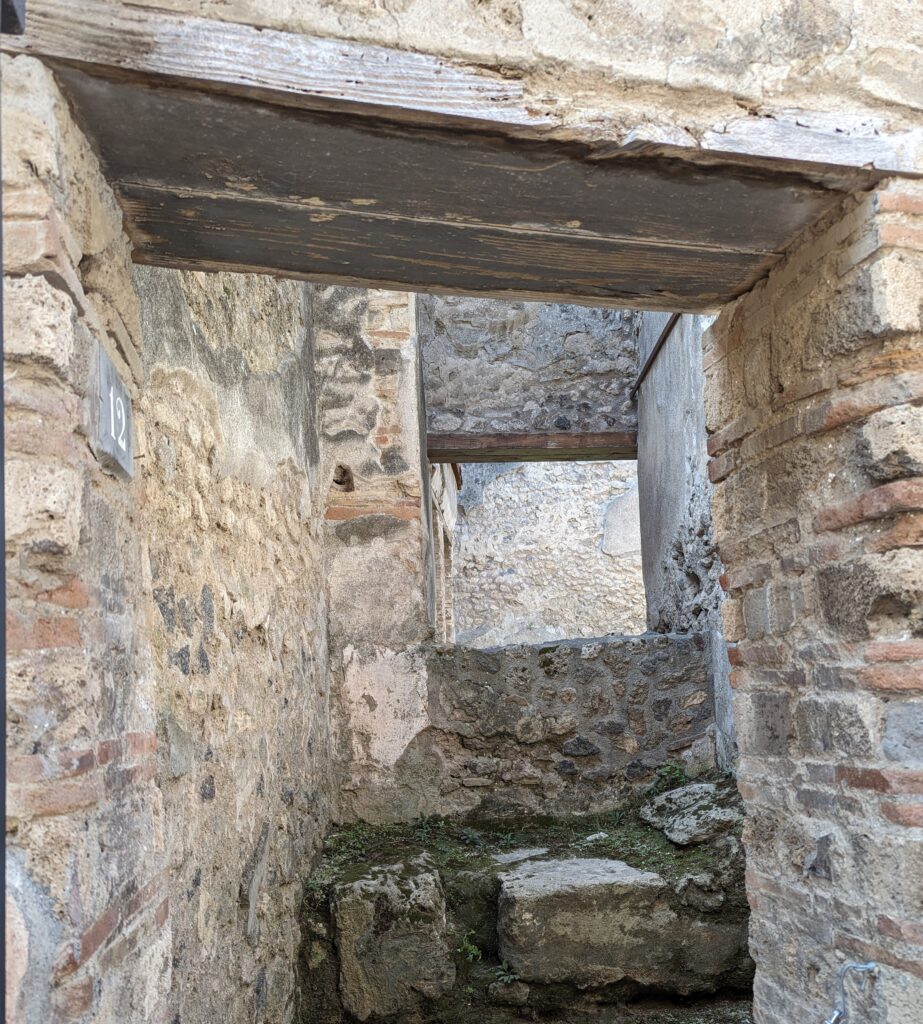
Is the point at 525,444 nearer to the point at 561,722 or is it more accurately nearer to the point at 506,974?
the point at 561,722

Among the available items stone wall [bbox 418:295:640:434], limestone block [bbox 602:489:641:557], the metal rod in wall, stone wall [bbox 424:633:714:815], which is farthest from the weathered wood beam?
limestone block [bbox 602:489:641:557]

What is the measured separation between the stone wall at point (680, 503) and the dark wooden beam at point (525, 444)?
0.69 feet

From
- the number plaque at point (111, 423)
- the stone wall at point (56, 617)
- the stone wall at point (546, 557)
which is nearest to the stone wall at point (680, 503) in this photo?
the number plaque at point (111, 423)

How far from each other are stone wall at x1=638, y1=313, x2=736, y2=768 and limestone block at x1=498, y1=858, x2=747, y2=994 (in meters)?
0.91

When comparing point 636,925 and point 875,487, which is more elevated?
point 875,487

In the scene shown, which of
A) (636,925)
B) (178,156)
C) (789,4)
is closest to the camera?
(178,156)

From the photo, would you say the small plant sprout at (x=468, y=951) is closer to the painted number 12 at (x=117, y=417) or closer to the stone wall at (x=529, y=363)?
the painted number 12 at (x=117, y=417)

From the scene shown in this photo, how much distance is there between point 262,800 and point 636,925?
1697 millimetres

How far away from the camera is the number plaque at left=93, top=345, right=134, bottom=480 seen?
152cm

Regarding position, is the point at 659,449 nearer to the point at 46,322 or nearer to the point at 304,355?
the point at 304,355

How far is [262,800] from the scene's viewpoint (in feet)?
10.3

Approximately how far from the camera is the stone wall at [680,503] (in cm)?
471

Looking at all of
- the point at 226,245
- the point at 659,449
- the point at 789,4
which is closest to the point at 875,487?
the point at 789,4

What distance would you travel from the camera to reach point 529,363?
6742 mm
